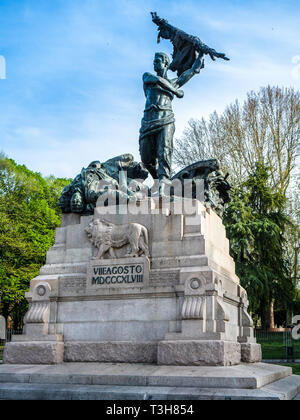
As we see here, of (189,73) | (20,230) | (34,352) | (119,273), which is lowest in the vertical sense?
(34,352)

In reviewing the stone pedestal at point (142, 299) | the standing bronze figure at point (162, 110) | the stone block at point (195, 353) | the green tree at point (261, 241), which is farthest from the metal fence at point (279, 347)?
the stone block at point (195, 353)

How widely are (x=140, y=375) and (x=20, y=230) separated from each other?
1021 inches

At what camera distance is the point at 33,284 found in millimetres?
10492

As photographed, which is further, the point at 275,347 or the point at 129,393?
the point at 275,347

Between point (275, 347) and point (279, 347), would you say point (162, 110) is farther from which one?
point (275, 347)

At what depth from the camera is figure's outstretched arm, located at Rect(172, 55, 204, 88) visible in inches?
492

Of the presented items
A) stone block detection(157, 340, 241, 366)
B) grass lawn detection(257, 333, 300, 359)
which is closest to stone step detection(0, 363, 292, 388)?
stone block detection(157, 340, 241, 366)

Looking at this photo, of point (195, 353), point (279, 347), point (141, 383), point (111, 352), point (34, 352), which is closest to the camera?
point (141, 383)

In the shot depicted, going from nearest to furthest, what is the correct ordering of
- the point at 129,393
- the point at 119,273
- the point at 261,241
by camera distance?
the point at 129,393, the point at 119,273, the point at 261,241

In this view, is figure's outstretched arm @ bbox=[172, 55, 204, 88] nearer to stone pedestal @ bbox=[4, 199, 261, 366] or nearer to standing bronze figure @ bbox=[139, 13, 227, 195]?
standing bronze figure @ bbox=[139, 13, 227, 195]

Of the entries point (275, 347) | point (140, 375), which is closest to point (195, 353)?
point (140, 375)

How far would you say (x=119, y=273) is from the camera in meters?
9.78

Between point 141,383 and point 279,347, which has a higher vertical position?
point 141,383

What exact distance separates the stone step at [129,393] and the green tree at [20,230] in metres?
23.3
